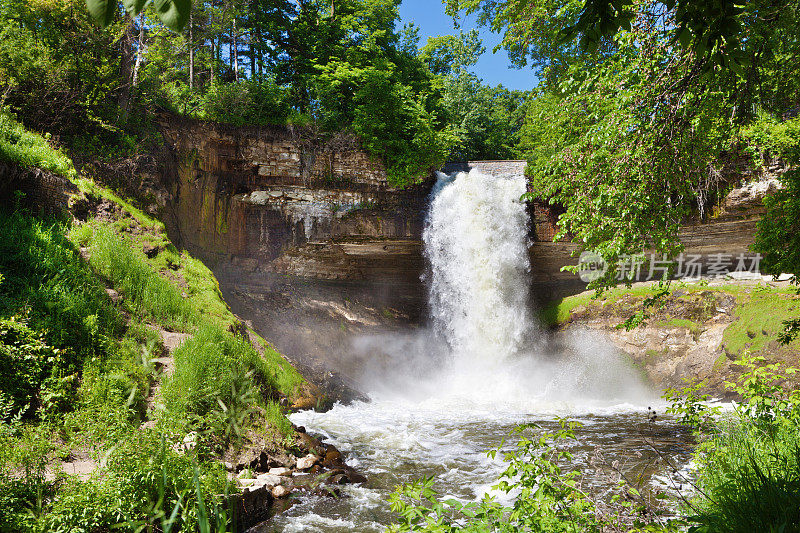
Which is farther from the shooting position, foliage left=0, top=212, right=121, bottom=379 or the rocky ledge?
foliage left=0, top=212, right=121, bottom=379

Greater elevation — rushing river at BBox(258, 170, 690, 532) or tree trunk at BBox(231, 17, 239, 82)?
tree trunk at BBox(231, 17, 239, 82)

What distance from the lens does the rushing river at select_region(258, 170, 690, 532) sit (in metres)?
9.24

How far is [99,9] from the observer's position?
108 centimetres

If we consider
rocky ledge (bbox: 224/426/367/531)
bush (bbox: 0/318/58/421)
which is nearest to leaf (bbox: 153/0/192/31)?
rocky ledge (bbox: 224/426/367/531)

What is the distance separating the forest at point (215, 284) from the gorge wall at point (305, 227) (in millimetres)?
1411

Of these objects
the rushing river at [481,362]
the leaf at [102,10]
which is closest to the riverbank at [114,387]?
the leaf at [102,10]

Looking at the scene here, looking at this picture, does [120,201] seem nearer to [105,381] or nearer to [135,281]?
[135,281]

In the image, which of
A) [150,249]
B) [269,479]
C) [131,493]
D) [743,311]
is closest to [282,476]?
[269,479]

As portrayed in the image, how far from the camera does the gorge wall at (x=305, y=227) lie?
46.3 feet

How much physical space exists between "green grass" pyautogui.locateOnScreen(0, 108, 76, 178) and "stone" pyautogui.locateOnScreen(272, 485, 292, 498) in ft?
22.0

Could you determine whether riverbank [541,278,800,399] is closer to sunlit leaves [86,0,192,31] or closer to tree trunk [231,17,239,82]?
sunlit leaves [86,0,192,31]

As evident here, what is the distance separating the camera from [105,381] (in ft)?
17.2

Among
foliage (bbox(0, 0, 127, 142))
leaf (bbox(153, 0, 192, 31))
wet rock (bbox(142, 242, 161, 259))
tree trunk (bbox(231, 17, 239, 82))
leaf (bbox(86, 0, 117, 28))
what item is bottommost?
wet rock (bbox(142, 242, 161, 259))

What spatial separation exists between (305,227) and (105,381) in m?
10.6
